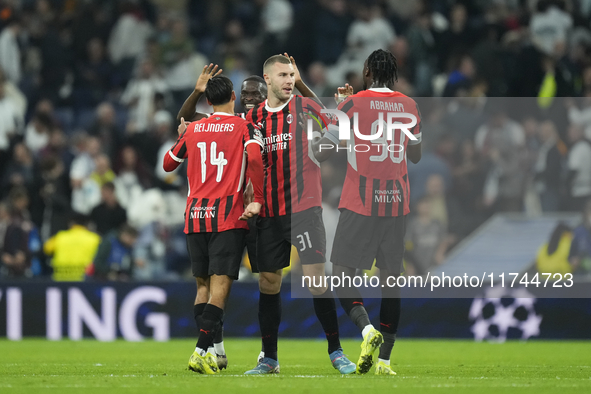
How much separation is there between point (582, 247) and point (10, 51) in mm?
10064

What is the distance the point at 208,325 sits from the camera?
6598 mm

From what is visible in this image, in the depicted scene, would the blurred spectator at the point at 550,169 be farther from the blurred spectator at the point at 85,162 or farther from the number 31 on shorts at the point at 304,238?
the blurred spectator at the point at 85,162

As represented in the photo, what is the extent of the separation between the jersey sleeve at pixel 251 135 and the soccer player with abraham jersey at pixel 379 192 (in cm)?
65

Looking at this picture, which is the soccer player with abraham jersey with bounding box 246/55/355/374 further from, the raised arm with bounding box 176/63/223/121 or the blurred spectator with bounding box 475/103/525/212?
the blurred spectator with bounding box 475/103/525/212

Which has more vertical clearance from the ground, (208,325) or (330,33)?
(330,33)

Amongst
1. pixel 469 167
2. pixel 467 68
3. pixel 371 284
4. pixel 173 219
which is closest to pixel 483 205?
pixel 469 167

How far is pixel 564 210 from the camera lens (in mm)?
10891

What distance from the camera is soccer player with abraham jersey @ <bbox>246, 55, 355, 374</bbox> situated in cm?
671

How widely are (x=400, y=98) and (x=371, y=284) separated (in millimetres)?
3958

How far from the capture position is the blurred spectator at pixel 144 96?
48.5 feet

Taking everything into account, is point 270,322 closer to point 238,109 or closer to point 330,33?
point 238,109

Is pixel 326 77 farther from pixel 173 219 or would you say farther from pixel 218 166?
pixel 218 166

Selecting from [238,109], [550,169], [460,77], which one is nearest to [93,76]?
[238,109]

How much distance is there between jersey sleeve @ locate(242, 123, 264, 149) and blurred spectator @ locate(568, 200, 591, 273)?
17.2ft
